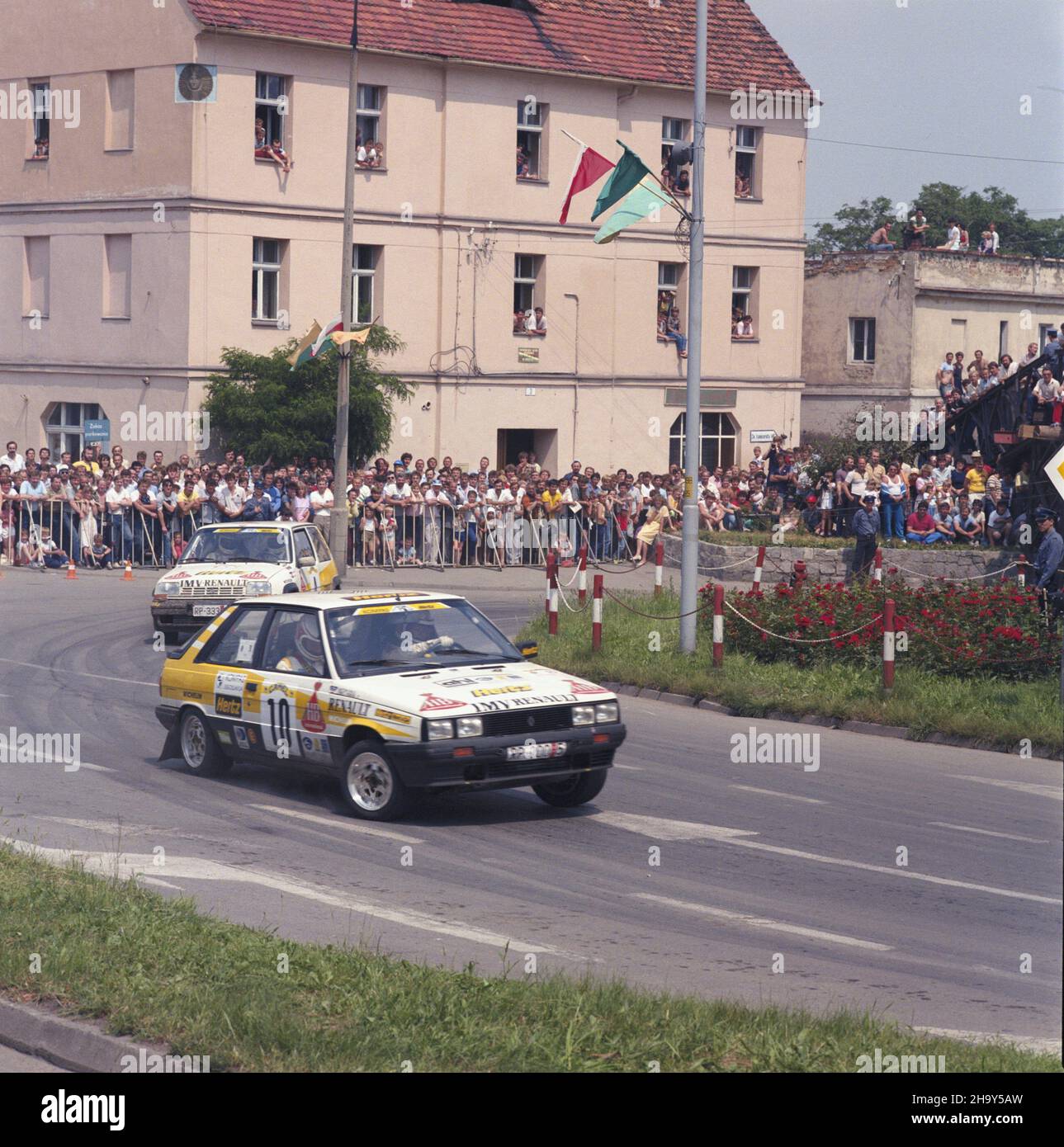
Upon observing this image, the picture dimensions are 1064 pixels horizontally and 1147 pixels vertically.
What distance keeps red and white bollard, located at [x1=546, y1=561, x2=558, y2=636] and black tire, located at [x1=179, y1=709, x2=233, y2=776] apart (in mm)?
8907

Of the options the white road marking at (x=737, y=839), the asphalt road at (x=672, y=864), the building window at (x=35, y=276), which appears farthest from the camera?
the building window at (x=35, y=276)

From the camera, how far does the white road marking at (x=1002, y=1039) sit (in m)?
7.43

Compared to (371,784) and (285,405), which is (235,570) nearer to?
(371,784)

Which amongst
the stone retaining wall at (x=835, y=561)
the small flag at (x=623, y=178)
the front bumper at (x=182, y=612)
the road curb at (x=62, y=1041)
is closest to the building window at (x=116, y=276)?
the stone retaining wall at (x=835, y=561)

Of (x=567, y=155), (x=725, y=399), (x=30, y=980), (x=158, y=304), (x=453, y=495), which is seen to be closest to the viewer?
(x=30, y=980)

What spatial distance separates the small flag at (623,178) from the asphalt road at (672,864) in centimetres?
841

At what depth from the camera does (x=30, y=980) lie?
7.96 metres

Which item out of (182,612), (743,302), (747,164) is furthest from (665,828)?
(747,164)

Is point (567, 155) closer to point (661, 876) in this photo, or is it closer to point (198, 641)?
point (198, 641)

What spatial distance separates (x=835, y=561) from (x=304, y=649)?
2266 cm

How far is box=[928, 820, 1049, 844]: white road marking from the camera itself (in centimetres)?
1260

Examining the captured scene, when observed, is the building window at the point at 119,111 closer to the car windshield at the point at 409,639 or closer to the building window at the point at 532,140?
the building window at the point at 532,140

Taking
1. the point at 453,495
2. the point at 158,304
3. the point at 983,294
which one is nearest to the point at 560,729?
the point at 453,495

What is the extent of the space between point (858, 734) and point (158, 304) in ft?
89.5
